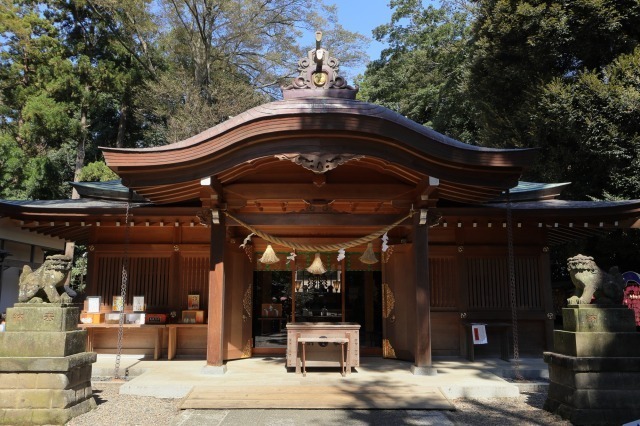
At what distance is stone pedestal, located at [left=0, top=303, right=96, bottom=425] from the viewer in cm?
546

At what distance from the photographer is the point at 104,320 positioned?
9.52 metres

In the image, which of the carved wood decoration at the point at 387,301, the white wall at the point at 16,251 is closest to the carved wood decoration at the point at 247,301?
the carved wood decoration at the point at 387,301

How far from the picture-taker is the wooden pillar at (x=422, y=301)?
744 cm

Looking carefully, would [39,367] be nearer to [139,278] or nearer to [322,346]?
[322,346]

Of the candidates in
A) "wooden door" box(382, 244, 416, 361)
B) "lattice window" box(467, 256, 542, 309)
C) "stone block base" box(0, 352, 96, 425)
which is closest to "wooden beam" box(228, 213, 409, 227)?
"wooden door" box(382, 244, 416, 361)

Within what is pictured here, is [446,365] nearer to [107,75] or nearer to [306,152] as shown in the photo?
[306,152]

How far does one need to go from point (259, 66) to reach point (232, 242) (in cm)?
1829

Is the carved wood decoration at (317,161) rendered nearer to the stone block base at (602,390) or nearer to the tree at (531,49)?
the stone block base at (602,390)

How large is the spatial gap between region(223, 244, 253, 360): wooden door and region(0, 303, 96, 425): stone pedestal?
119 inches

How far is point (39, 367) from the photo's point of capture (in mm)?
5504

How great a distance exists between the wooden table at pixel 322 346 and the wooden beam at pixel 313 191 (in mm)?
2222

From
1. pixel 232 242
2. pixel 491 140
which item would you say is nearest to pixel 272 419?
pixel 232 242

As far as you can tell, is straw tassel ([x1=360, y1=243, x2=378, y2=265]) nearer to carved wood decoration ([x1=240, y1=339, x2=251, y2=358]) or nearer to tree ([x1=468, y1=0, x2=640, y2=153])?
carved wood decoration ([x1=240, y1=339, x2=251, y2=358])

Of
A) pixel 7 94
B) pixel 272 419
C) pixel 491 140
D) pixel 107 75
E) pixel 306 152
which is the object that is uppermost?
pixel 107 75
